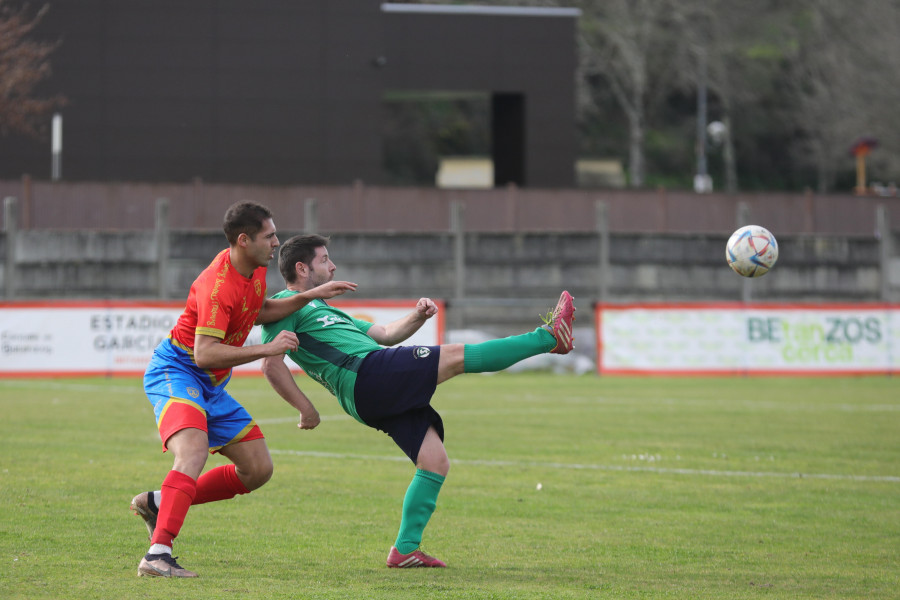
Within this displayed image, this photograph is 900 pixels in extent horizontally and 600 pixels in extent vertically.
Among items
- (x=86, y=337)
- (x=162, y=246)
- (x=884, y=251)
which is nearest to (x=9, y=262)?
(x=162, y=246)

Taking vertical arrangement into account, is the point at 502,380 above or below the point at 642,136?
below

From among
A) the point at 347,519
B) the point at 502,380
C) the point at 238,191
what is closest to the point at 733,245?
the point at 347,519

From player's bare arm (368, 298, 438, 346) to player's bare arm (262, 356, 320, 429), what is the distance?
2.23 ft

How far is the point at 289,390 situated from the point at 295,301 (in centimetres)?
53

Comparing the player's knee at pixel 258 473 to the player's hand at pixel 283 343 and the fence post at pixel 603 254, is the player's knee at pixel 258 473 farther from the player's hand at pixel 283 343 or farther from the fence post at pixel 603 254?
the fence post at pixel 603 254

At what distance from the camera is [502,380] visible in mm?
23719

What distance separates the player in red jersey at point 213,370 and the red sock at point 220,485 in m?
0.01

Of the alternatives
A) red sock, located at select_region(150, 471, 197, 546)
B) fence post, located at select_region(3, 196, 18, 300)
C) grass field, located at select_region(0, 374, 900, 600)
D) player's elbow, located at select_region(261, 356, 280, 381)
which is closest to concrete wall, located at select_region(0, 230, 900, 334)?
fence post, located at select_region(3, 196, 18, 300)

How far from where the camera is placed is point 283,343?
21.2ft

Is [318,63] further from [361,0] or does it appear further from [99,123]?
[99,123]

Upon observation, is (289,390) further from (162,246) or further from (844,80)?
(844,80)

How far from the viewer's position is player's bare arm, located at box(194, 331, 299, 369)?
21.1ft

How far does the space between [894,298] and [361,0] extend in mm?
16265

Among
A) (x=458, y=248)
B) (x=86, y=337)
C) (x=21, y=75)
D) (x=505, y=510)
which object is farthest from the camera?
(x=458, y=248)
